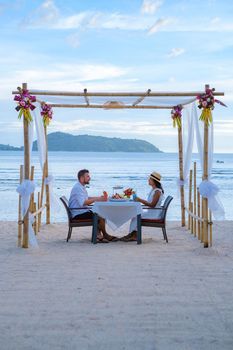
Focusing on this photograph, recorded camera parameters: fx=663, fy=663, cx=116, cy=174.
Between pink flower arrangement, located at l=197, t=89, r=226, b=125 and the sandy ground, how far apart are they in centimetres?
178

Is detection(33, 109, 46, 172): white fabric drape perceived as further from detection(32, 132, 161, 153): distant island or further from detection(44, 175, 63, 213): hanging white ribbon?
detection(32, 132, 161, 153): distant island

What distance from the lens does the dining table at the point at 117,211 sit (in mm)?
9469

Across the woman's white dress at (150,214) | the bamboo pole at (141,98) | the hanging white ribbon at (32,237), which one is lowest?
the hanging white ribbon at (32,237)

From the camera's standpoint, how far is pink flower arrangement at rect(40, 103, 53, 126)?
11099 millimetres

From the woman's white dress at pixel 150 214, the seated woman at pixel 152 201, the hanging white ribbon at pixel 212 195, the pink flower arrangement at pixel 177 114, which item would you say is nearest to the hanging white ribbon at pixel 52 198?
the seated woman at pixel 152 201

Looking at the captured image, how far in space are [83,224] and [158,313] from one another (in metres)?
4.30

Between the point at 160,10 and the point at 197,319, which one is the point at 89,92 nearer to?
the point at 160,10

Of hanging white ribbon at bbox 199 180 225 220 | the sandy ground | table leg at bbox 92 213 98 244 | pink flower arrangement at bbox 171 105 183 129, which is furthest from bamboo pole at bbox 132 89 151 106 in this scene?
the sandy ground

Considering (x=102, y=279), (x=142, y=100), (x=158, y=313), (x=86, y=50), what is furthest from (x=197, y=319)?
(x=86, y=50)

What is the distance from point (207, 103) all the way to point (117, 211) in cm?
201

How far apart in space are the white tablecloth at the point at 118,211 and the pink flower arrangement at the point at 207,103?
157cm

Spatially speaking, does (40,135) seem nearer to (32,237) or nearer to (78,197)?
(78,197)

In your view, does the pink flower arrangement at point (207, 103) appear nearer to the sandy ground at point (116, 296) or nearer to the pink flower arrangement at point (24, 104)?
the sandy ground at point (116, 296)

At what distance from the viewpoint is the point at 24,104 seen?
8.74 metres
